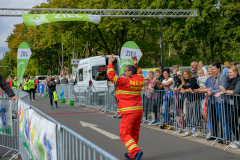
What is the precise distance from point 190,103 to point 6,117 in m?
4.80

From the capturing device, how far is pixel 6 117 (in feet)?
21.9

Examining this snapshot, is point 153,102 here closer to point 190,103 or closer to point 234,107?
point 190,103

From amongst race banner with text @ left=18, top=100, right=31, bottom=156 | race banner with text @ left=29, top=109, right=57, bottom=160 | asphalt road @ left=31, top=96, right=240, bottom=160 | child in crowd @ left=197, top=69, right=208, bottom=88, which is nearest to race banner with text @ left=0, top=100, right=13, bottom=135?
race banner with text @ left=18, top=100, right=31, bottom=156

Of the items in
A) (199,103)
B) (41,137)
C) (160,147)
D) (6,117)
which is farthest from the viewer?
(199,103)

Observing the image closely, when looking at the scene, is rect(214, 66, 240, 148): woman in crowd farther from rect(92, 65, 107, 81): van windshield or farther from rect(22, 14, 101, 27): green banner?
rect(22, 14, 101, 27): green banner

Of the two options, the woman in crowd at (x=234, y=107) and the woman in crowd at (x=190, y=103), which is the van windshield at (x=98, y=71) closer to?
the woman in crowd at (x=190, y=103)

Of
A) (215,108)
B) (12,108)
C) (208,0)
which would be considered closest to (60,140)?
(12,108)

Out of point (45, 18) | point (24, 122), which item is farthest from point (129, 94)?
point (45, 18)

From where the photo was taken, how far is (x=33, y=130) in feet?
15.7

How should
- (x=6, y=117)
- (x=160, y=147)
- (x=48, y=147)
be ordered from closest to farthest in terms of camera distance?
(x=48, y=147)
(x=6, y=117)
(x=160, y=147)

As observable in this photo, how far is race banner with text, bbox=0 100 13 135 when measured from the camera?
6672 mm

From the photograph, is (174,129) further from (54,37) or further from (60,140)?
(54,37)

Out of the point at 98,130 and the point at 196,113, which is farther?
the point at 98,130

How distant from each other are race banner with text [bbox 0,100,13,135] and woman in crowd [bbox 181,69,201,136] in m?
4.66
